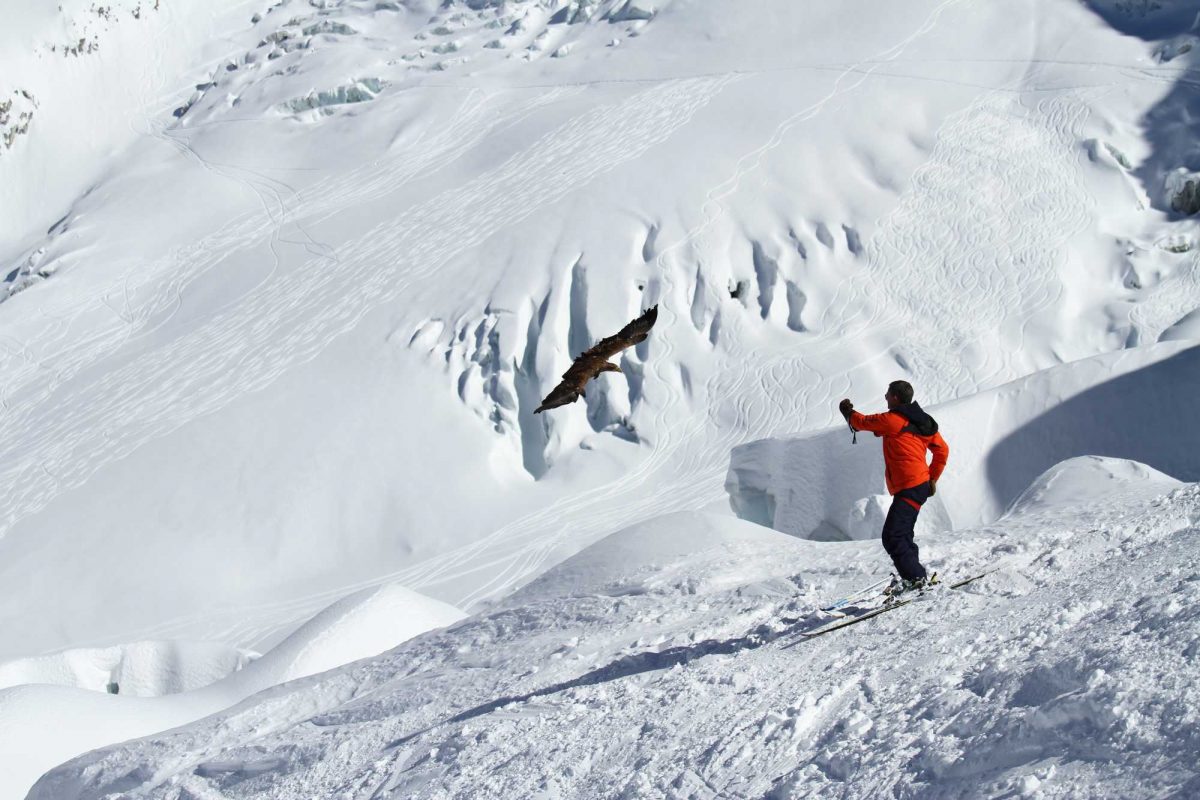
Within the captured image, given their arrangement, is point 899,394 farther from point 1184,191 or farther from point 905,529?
point 1184,191

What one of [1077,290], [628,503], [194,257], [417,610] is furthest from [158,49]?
[417,610]

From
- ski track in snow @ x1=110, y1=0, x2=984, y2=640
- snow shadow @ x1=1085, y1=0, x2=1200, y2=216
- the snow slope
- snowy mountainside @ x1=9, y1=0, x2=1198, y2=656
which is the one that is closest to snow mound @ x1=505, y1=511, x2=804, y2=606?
the snow slope

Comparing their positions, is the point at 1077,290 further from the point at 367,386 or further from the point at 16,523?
the point at 16,523

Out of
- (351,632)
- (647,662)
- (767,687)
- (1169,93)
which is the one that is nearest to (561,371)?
(351,632)

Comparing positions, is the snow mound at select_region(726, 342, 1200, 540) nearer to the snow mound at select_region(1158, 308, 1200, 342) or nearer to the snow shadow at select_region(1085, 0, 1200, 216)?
the snow mound at select_region(1158, 308, 1200, 342)

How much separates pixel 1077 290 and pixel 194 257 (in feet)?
70.2

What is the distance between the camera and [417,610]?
12.0m

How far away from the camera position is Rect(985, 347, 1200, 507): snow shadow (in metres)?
13.3

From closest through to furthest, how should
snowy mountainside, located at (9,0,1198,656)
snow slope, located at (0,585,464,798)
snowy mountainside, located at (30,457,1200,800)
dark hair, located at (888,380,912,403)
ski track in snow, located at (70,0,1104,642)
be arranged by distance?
snowy mountainside, located at (30,457,1200,800), dark hair, located at (888,380,912,403), snow slope, located at (0,585,464,798), ski track in snow, located at (70,0,1104,642), snowy mountainside, located at (9,0,1198,656)

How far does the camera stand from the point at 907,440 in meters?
6.84

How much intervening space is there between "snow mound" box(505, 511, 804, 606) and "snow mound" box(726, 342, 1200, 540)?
12.0 feet

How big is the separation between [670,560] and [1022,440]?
6344 mm

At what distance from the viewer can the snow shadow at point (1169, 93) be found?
28906mm

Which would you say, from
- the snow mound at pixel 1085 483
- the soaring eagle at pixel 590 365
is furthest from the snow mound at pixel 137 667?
the snow mound at pixel 1085 483
